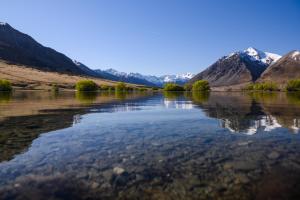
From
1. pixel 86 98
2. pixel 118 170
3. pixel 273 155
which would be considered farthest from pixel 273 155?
pixel 86 98

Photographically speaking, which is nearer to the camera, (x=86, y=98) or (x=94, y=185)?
(x=94, y=185)

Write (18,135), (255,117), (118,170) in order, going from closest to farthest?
(118,170) → (18,135) → (255,117)

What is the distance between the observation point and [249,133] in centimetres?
2561

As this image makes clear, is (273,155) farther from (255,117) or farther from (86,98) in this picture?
(86,98)

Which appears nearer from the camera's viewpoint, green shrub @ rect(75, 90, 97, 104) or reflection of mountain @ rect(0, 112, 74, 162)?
reflection of mountain @ rect(0, 112, 74, 162)

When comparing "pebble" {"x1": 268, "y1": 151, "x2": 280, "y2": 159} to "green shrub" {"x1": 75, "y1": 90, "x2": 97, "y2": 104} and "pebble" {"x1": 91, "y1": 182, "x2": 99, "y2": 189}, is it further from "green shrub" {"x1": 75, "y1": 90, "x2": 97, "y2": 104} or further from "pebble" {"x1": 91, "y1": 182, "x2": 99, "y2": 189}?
"green shrub" {"x1": 75, "y1": 90, "x2": 97, "y2": 104}

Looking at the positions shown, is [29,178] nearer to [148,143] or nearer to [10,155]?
[10,155]

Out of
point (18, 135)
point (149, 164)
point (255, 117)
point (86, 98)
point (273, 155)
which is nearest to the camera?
point (149, 164)

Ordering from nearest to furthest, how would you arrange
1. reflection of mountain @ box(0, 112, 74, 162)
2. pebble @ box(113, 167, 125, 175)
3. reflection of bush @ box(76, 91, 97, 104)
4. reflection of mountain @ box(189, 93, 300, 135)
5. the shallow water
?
the shallow water
pebble @ box(113, 167, 125, 175)
reflection of mountain @ box(0, 112, 74, 162)
reflection of mountain @ box(189, 93, 300, 135)
reflection of bush @ box(76, 91, 97, 104)

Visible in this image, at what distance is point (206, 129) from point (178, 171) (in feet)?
45.5

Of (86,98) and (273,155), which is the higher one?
(86,98)

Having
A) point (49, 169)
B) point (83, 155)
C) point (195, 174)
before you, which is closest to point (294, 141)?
point (195, 174)

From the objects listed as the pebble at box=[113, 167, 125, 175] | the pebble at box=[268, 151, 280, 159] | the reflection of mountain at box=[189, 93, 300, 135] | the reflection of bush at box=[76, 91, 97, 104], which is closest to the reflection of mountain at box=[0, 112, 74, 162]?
the pebble at box=[113, 167, 125, 175]

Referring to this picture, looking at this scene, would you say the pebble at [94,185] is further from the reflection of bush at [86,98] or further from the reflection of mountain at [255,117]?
the reflection of bush at [86,98]
